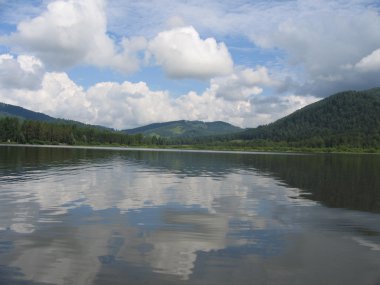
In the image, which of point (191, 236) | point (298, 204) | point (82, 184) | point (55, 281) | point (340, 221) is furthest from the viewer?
point (82, 184)

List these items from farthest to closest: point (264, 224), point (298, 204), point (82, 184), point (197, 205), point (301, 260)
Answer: point (82, 184) < point (298, 204) < point (197, 205) < point (264, 224) < point (301, 260)

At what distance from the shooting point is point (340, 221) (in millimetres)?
27484

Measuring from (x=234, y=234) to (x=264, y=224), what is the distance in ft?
13.1

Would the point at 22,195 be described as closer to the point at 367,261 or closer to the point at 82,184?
the point at 82,184

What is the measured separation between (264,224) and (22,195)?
72.3ft

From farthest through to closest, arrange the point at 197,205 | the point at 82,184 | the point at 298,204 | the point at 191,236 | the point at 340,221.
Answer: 1. the point at 82,184
2. the point at 298,204
3. the point at 197,205
4. the point at 340,221
5. the point at 191,236

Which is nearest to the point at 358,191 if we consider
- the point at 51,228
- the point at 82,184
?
the point at 82,184

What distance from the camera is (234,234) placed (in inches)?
882

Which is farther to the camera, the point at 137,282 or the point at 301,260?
the point at 301,260

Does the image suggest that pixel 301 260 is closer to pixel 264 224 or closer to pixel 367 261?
pixel 367 261

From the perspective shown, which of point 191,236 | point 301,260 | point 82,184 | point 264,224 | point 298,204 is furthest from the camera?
point 82,184

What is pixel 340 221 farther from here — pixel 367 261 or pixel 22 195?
pixel 22 195

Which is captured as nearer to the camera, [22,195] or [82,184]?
[22,195]

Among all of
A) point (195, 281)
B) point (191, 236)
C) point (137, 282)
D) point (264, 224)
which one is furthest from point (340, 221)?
point (137, 282)
